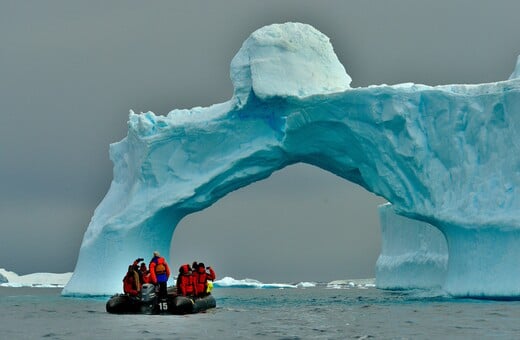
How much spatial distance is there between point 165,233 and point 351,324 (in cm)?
1147

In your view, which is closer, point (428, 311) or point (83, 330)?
point (83, 330)

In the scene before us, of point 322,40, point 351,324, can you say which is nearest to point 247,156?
point 322,40

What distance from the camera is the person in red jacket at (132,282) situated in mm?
20859

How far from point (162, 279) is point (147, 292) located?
0.39 metres

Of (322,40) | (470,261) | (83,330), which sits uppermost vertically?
(322,40)

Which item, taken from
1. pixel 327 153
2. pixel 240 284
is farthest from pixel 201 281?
pixel 240 284

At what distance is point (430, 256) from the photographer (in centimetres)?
3697

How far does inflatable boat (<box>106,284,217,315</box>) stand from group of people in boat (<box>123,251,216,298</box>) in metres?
0.15

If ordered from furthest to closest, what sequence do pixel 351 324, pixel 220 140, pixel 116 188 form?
pixel 116 188 → pixel 220 140 → pixel 351 324

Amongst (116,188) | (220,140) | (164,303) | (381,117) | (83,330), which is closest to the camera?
(83,330)

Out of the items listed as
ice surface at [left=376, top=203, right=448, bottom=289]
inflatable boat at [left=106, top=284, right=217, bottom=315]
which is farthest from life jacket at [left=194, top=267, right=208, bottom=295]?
ice surface at [left=376, top=203, right=448, bottom=289]

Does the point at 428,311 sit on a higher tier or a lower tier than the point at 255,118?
lower

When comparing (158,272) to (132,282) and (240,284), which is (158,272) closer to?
(132,282)

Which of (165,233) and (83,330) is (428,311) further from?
(165,233)
